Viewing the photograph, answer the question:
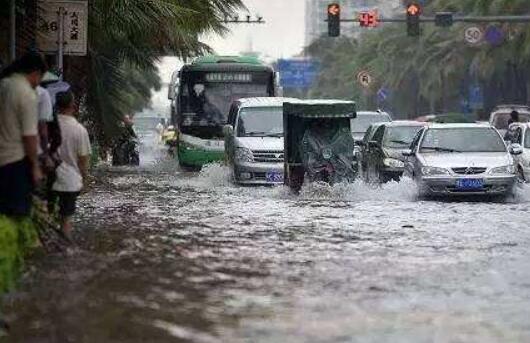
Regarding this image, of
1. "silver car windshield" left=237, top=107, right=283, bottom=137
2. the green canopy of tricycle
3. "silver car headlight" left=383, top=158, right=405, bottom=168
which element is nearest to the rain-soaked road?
the green canopy of tricycle

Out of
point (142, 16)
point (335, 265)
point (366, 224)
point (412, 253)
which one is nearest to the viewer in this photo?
point (335, 265)

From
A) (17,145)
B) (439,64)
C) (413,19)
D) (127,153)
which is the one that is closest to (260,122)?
(127,153)

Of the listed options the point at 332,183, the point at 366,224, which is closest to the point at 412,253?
the point at 366,224

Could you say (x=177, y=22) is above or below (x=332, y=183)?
above

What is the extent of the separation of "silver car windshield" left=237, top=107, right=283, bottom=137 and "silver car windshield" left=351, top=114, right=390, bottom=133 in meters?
4.38

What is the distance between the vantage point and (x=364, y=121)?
2978 centimetres

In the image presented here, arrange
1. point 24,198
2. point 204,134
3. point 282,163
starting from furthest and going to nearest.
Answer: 1. point 204,134
2. point 282,163
3. point 24,198

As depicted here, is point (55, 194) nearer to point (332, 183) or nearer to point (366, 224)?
point (366, 224)

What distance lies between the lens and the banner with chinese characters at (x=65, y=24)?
53.3 feet

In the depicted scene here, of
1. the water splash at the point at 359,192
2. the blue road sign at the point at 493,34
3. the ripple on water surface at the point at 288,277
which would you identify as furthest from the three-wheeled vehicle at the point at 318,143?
the blue road sign at the point at 493,34

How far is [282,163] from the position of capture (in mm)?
23750

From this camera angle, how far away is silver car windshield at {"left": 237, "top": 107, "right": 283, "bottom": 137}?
2488 centimetres

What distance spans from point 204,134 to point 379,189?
10.3m

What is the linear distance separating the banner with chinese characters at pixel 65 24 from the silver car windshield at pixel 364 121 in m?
13.6
